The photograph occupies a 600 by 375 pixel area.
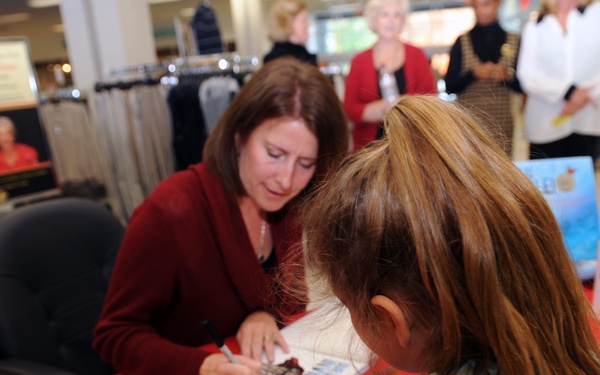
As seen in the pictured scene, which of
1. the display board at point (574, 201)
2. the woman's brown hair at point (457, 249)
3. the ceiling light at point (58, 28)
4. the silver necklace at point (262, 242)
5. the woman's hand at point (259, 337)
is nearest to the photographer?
the woman's brown hair at point (457, 249)

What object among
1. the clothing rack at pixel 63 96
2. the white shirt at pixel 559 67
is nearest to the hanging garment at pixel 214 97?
the clothing rack at pixel 63 96

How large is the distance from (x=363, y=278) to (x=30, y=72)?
2803 millimetres

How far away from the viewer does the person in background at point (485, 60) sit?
2699 mm

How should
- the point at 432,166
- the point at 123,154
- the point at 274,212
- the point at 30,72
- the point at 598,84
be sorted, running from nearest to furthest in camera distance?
the point at 432,166
the point at 274,212
the point at 598,84
the point at 30,72
the point at 123,154

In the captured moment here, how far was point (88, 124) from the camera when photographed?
151 inches

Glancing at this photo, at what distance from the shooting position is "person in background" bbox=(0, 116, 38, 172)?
8.86 ft

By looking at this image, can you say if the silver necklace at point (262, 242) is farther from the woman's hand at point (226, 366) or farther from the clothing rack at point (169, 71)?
the clothing rack at point (169, 71)

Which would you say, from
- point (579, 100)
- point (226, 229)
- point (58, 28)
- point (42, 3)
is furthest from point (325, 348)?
point (58, 28)

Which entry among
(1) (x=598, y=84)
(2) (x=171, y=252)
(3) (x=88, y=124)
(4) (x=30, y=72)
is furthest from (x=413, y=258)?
(3) (x=88, y=124)

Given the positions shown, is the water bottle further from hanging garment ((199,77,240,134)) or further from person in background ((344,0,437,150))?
hanging garment ((199,77,240,134))

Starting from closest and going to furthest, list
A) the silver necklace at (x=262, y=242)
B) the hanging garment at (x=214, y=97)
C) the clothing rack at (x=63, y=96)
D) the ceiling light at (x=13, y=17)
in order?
the silver necklace at (x=262, y=242), the hanging garment at (x=214, y=97), the clothing rack at (x=63, y=96), the ceiling light at (x=13, y=17)

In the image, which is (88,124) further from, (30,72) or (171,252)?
(171,252)

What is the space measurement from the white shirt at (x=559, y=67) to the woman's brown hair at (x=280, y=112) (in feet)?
5.31

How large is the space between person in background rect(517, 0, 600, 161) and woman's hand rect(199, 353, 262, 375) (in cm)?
198
